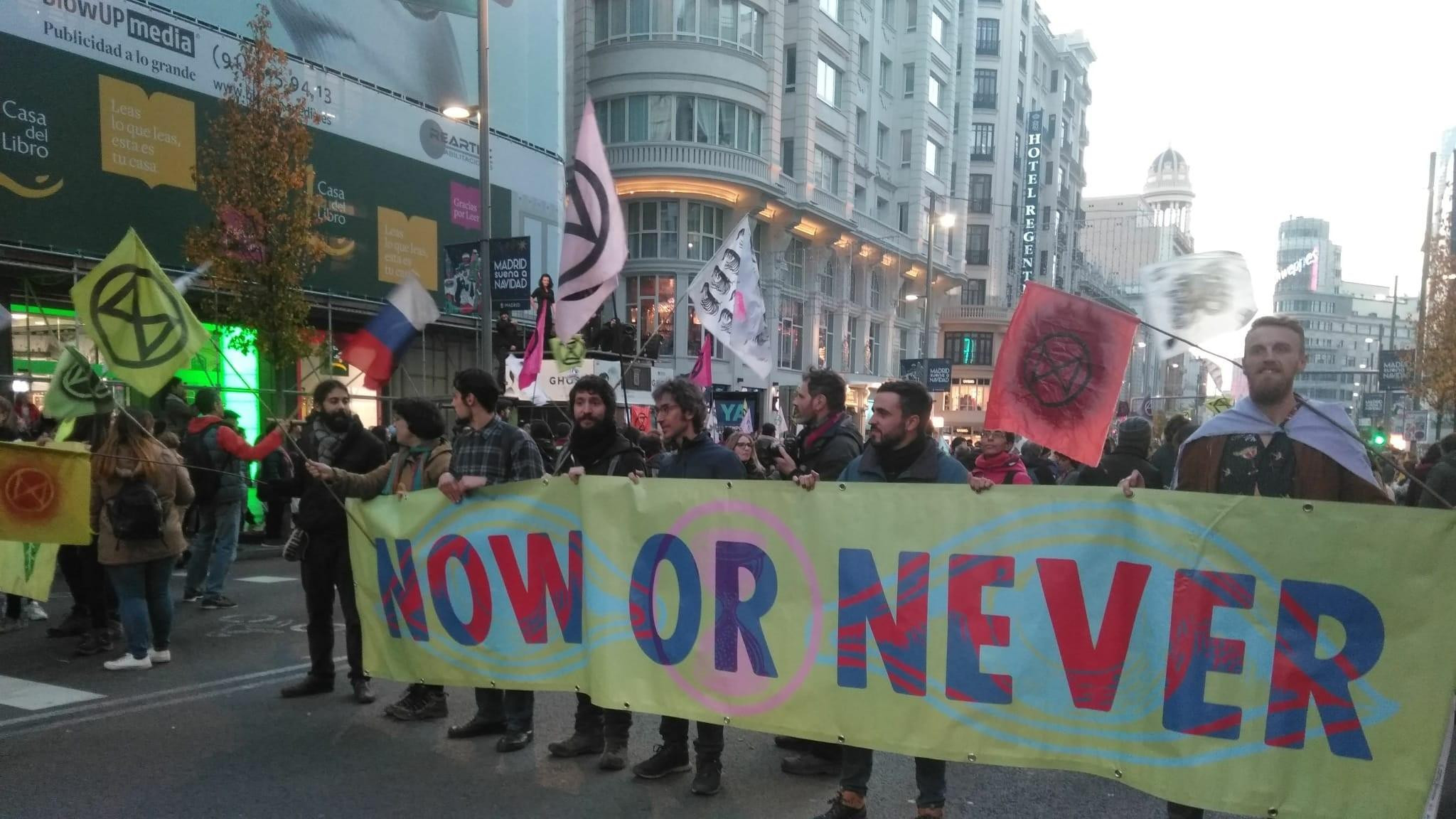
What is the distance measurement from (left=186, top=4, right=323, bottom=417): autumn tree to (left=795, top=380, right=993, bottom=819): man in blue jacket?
38.7 feet

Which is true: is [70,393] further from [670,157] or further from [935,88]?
[935,88]

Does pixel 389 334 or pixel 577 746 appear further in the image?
pixel 389 334

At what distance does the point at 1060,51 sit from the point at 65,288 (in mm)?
70471

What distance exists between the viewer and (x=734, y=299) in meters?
8.17

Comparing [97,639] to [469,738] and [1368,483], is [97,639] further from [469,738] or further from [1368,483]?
[1368,483]

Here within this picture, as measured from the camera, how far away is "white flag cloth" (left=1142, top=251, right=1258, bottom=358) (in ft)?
13.6

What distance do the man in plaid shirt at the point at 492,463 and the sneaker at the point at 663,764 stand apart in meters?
0.73

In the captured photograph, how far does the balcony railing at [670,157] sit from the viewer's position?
30922mm

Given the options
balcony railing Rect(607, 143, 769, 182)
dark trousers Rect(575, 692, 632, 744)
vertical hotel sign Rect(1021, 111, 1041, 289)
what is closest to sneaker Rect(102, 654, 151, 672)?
dark trousers Rect(575, 692, 632, 744)

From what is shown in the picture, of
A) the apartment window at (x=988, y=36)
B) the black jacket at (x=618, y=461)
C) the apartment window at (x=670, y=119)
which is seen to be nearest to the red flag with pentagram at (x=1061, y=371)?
the black jacket at (x=618, y=461)

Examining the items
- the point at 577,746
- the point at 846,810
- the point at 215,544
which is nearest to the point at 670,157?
the point at 215,544

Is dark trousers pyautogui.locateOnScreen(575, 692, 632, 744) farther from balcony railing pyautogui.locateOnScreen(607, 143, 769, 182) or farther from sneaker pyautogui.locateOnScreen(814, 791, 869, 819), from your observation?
balcony railing pyautogui.locateOnScreen(607, 143, 769, 182)

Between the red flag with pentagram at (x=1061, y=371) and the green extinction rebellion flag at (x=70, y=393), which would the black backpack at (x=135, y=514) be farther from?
the red flag with pentagram at (x=1061, y=371)

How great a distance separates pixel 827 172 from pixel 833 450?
36.0 metres
